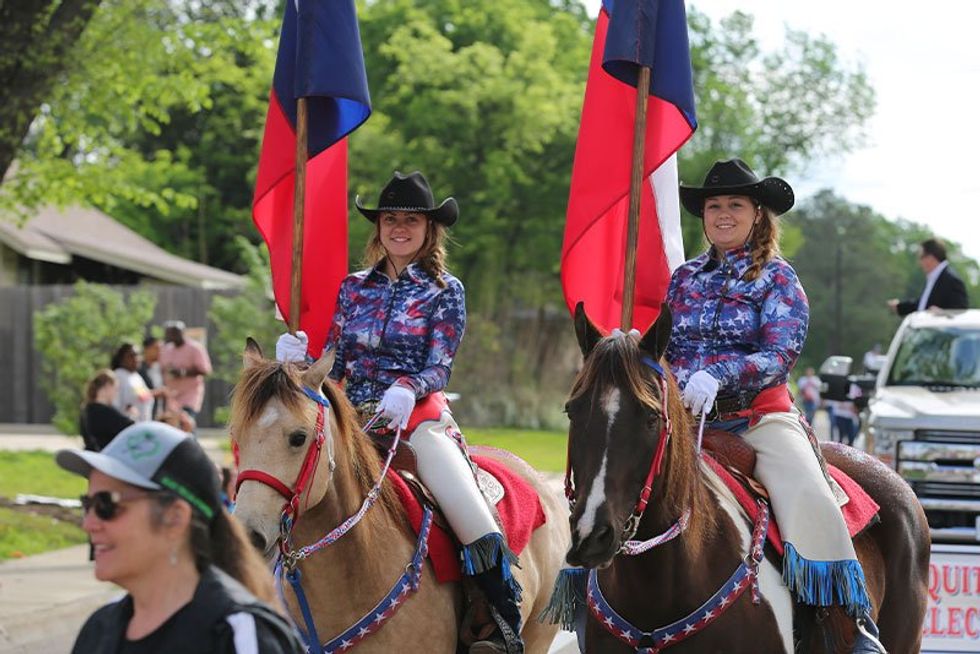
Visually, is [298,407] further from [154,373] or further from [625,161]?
[154,373]

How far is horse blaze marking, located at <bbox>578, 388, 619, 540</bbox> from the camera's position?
4.95m

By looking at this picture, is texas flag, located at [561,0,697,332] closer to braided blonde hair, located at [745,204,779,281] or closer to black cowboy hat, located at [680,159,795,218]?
black cowboy hat, located at [680,159,795,218]

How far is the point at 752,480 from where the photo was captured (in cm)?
611

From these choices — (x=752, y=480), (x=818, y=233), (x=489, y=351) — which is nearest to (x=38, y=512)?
(x=752, y=480)

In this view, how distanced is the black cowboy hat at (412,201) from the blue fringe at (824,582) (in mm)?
2260

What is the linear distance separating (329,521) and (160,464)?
2.84 m

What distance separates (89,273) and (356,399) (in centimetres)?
3241

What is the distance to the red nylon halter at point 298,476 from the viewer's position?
5.33 m

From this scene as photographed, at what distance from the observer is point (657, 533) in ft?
17.9

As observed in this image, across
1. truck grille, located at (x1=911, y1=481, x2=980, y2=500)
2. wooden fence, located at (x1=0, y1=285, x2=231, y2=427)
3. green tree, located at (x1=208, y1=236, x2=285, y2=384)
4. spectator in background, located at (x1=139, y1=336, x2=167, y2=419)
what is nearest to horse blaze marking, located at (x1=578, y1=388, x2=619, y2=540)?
truck grille, located at (x1=911, y1=481, x2=980, y2=500)

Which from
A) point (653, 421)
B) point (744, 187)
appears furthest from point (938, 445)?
point (653, 421)

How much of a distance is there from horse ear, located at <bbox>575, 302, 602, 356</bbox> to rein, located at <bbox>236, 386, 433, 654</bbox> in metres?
1.04

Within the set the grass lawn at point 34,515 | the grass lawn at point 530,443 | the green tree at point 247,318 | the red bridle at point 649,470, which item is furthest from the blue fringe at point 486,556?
the green tree at point 247,318

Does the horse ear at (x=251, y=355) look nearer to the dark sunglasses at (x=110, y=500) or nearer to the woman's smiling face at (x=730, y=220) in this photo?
the woman's smiling face at (x=730, y=220)
